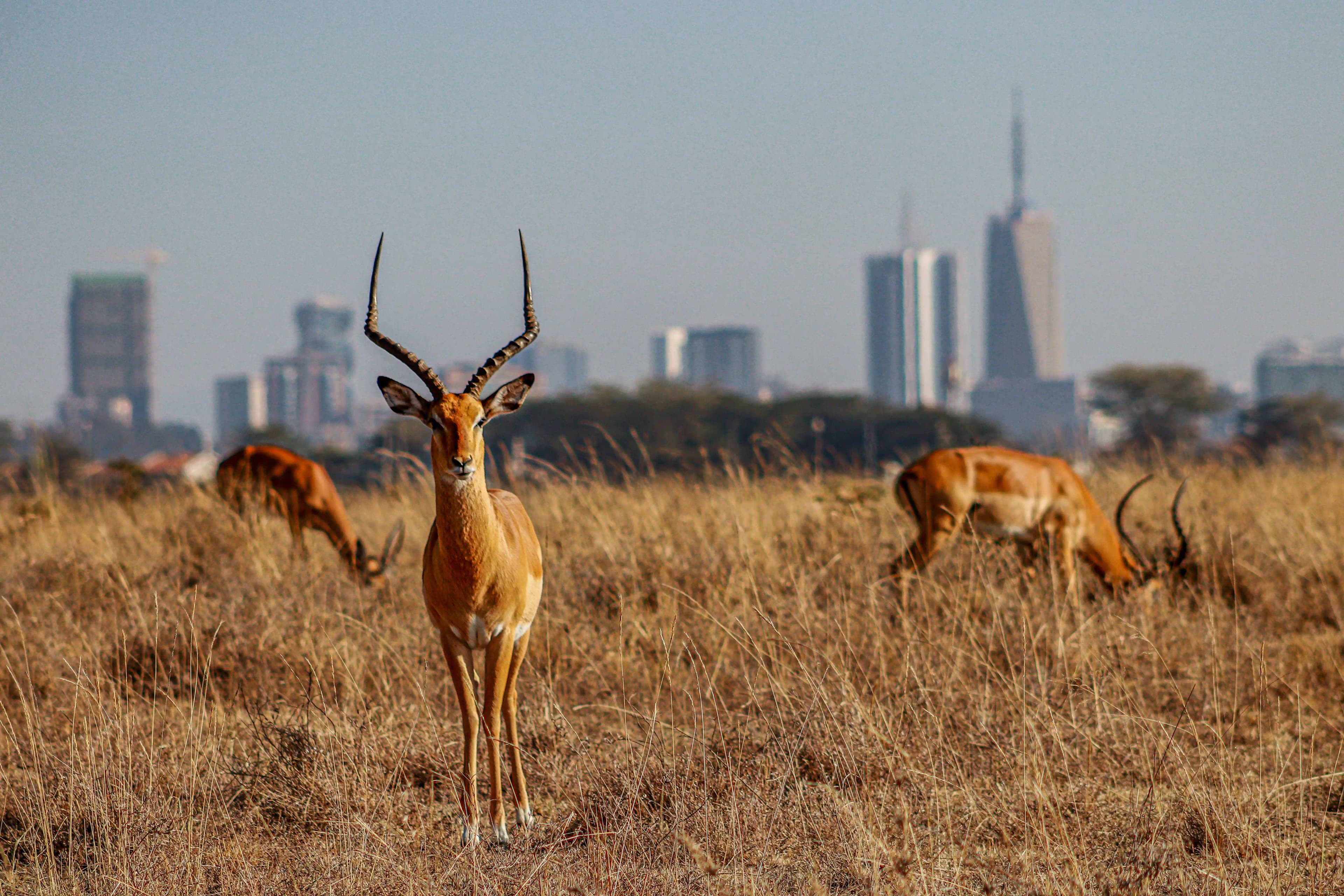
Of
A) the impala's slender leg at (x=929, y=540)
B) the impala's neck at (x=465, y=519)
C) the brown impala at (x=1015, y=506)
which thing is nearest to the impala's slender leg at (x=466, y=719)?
the impala's neck at (x=465, y=519)

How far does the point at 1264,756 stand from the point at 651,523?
3669mm

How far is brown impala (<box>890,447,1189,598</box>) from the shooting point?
23.9 ft

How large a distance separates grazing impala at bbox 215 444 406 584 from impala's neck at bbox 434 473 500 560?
4.19 metres

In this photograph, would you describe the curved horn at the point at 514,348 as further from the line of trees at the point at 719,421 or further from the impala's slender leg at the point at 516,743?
the line of trees at the point at 719,421

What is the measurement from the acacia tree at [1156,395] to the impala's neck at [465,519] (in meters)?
63.1

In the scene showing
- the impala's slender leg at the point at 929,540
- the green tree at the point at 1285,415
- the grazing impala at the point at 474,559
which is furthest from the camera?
the green tree at the point at 1285,415

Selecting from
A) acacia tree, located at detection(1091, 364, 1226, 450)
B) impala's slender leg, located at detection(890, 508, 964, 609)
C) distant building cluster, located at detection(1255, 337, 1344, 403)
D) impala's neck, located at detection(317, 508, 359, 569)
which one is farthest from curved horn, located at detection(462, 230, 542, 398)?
distant building cluster, located at detection(1255, 337, 1344, 403)

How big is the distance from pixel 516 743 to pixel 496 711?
6.4 inches

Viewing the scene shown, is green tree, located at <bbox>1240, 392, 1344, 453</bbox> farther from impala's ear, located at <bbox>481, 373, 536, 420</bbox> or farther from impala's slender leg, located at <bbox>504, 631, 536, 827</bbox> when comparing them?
impala's ear, located at <bbox>481, 373, 536, 420</bbox>

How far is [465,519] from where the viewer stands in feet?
12.1

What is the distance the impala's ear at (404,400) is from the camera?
362 centimetres

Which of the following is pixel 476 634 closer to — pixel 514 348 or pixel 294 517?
pixel 514 348

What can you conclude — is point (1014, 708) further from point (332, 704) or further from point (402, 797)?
point (332, 704)

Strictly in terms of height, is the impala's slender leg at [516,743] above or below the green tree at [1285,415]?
below
